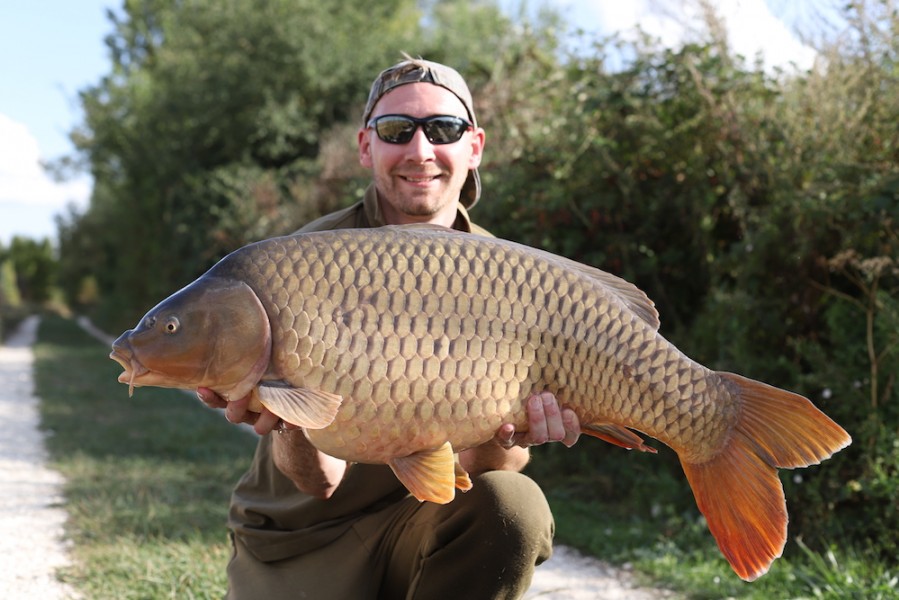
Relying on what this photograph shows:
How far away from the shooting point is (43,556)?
119 inches

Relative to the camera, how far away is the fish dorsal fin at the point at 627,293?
1620 mm

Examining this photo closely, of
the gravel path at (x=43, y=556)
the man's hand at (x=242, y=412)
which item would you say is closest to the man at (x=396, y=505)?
the man's hand at (x=242, y=412)

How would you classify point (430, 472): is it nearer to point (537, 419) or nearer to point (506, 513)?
point (537, 419)

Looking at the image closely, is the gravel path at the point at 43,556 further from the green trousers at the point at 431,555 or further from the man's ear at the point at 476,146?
the man's ear at the point at 476,146

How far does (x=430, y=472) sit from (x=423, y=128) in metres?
0.89

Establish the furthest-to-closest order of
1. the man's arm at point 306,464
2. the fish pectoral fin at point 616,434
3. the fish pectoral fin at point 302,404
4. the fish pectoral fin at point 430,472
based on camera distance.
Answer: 1. the man's arm at point 306,464
2. the fish pectoral fin at point 616,434
3. the fish pectoral fin at point 430,472
4. the fish pectoral fin at point 302,404

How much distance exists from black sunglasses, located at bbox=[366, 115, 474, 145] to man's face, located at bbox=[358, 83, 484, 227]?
1 cm

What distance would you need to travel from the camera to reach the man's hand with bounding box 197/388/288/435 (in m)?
1.52

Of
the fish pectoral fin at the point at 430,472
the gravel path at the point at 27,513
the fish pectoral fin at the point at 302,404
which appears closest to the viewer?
the fish pectoral fin at the point at 302,404

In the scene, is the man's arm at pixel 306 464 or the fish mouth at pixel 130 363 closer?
the fish mouth at pixel 130 363

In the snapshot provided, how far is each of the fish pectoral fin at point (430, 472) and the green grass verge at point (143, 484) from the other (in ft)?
4.14

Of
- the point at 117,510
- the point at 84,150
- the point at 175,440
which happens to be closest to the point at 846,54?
the point at 117,510

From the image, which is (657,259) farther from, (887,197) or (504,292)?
(504,292)

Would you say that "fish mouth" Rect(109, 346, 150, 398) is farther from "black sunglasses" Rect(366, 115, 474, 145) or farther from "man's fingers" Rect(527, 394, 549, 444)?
"black sunglasses" Rect(366, 115, 474, 145)
